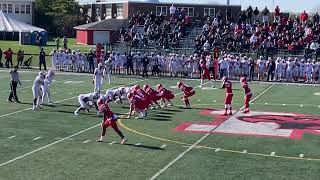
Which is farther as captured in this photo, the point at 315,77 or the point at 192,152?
the point at 315,77

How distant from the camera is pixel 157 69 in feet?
137

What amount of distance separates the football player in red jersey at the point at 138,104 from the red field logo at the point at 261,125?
6.01 feet

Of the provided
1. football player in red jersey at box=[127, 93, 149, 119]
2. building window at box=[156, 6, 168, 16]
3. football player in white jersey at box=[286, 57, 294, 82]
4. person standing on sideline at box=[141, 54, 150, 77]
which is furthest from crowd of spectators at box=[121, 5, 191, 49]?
football player in red jersey at box=[127, 93, 149, 119]

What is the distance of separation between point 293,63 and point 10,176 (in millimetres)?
28067

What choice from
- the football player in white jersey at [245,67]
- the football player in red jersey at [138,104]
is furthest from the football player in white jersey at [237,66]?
the football player in red jersey at [138,104]

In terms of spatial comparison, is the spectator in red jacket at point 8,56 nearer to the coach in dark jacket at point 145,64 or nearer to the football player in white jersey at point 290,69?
the coach in dark jacket at point 145,64

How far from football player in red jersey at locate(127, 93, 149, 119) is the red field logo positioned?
1831 millimetres

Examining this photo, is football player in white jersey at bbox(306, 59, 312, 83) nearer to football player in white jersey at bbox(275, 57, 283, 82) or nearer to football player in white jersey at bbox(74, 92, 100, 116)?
football player in white jersey at bbox(275, 57, 283, 82)

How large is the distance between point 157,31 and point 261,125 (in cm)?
2913

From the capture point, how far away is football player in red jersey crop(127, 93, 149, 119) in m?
22.8

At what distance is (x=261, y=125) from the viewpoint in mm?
21844

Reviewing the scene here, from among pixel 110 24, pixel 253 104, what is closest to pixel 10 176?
pixel 253 104

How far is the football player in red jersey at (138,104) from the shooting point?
22750 millimetres

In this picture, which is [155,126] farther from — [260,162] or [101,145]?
[260,162]
